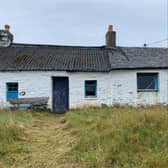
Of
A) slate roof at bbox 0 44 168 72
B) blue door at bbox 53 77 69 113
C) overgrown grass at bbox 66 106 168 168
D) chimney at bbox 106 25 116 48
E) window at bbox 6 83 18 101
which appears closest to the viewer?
overgrown grass at bbox 66 106 168 168

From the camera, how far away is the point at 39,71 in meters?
15.6

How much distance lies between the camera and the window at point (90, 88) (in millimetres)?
16219

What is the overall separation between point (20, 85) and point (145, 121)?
10276 mm

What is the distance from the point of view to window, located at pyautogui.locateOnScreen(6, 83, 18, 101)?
15559 mm

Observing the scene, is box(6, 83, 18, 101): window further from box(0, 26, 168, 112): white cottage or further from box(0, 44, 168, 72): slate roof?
box(0, 44, 168, 72): slate roof


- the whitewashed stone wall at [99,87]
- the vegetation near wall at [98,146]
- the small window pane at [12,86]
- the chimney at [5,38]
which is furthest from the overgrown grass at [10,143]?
the chimney at [5,38]

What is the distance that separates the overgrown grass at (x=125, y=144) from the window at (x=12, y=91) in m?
9.19

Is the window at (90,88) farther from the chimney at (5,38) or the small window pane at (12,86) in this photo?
the chimney at (5,38)

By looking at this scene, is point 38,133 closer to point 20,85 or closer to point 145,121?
point 145,121

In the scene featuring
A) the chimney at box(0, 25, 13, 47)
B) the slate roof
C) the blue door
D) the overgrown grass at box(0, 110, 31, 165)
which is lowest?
the overgrown grass at box(0, 110, 31, 165)

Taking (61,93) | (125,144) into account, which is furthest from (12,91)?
(125,144)

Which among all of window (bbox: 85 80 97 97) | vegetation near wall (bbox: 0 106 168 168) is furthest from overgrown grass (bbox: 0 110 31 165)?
window (bbox: 85 80 97 97)

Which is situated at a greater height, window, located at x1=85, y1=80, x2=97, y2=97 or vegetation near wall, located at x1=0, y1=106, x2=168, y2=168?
window, located at x1=85, y1=80, x2=97, y2=97

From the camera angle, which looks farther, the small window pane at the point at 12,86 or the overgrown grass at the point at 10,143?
the small window pane at the point at 12,86
